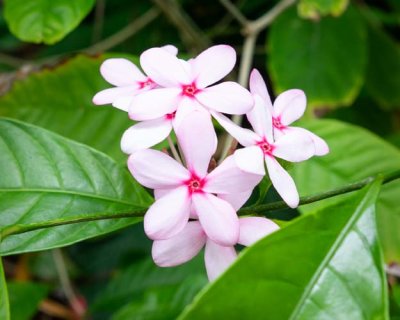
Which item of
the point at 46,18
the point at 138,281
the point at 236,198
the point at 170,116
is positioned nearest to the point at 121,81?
the point at 170,116

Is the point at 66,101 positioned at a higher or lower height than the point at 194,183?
higher

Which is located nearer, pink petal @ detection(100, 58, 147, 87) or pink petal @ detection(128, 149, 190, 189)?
pink petal @ detection(128, 149, 190, 189)

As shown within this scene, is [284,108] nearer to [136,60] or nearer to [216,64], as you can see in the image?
[216,64]

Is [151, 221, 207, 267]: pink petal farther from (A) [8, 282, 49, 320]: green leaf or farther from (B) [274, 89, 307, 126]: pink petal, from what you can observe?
(A) [8, 282, 49, 320]: green leaf

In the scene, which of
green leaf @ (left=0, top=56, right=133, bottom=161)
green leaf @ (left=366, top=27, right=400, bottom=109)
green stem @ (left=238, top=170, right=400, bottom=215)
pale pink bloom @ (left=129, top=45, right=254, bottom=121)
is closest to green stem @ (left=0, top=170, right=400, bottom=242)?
green stem @ (left=238, top=170, right=400, bottom=215)

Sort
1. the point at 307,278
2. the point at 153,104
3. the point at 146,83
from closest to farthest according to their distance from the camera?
the point at 307,278
the point at 153,104
the point at 146,83

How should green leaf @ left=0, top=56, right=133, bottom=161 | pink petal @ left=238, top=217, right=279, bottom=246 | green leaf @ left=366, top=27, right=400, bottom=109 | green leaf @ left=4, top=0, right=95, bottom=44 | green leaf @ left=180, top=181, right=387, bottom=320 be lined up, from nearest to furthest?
green leaf @ left=180, top=181, right=387, bottom=320 < pink petal @ left=238, top=217, right=279, bottom=246 < green leaf @ left=4, top=0, right=95, bottom=44 < green leaf @ left=0, top=56, right=133, bottom=161 < green leaf @ left=366, top=27, right=400, bottom=109

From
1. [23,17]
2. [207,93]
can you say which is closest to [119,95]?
[207,93]
